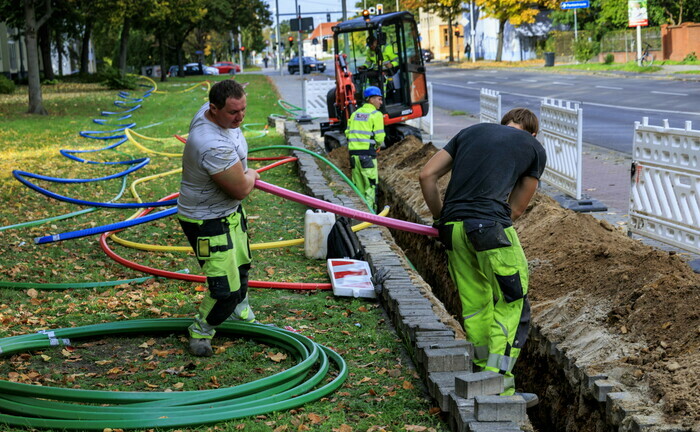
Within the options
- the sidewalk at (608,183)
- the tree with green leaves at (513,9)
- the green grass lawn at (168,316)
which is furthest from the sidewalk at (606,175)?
the tree with green leaves at (513,9)

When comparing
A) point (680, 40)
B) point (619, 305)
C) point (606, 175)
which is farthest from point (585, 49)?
point (619, 305)

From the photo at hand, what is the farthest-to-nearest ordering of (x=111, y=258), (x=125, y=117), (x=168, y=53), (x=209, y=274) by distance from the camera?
(x=168, y=53) < (x=125, y=117) < (x=111, y=258) < (x=209, y=274)

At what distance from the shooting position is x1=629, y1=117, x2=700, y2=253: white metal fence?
7148mm

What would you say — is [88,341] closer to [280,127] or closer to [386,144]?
[386,144]

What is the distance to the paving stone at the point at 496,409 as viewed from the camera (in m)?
4.13

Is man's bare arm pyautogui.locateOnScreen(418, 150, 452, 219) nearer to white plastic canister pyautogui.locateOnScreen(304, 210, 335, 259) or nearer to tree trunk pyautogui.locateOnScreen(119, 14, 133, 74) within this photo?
white plastic canister pyautogui.locateOnScreen(304, 210, 335, 259)

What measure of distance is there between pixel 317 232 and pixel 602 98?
20.8 metres

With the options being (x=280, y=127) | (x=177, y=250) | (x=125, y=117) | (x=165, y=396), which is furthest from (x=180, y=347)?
(x=125, y=117)

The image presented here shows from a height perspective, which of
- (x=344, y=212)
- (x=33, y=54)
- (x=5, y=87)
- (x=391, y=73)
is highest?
(x=33, y=54)

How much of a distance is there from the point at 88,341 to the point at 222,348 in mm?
973

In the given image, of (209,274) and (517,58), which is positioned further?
(517,58)

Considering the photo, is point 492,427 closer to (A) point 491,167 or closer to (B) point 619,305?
(A) point 491,167

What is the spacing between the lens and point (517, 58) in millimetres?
70062

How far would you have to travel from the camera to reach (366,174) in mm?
11984
